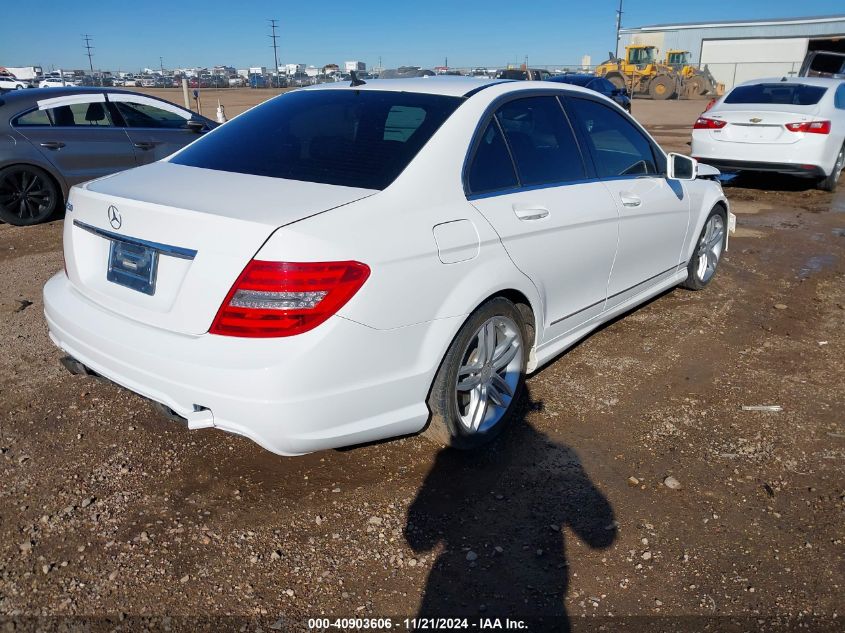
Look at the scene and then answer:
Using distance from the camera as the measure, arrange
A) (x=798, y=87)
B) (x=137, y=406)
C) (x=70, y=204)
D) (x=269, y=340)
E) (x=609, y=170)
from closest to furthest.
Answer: (x=269, y=340)
(x=70, y=204)
(x=137, y=406)
(x=609, y=170)
(x=798, y=87)

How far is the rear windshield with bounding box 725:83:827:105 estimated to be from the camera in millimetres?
9922

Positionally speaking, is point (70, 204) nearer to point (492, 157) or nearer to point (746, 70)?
point (492, 157)

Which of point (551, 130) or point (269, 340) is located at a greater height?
point (551, 130)

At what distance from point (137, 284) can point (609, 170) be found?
2.73 m

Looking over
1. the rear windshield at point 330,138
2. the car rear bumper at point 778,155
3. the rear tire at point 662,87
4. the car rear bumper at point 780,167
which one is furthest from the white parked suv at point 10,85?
the rear tire at point 662,87

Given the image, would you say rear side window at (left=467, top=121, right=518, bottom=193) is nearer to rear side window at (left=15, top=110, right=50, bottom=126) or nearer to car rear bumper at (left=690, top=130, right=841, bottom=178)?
rear side window at (left=15, top=110, right=50, bottom=126)

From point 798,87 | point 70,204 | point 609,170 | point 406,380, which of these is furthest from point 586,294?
point 798,87

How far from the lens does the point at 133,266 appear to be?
8.68 feet

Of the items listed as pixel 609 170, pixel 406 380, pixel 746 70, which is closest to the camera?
pixel 406 380

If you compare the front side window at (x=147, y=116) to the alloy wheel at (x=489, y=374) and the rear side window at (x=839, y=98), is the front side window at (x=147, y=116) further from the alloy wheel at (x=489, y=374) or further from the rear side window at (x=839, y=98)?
the rear side window at (x=839, y=98)

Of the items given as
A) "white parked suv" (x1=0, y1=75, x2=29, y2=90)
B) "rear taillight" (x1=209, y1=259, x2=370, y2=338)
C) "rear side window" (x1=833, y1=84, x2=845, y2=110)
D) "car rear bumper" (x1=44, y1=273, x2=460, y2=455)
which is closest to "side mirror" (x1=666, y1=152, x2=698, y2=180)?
"car rear bumper" (x1=44, y1=273, x2=460, y2=455)

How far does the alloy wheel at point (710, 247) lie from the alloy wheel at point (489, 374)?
2.74 meters

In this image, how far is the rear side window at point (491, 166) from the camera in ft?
10.1

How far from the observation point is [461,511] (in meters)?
2.87
